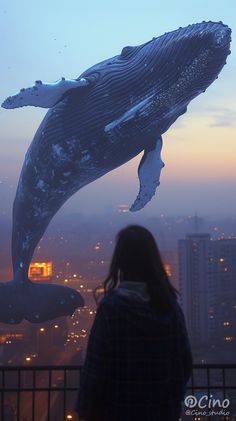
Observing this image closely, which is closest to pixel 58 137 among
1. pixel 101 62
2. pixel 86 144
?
pixel 86 144

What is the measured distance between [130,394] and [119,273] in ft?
1.15

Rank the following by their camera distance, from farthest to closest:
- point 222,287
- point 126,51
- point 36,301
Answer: point 222,287
point 36,301
point 126,51

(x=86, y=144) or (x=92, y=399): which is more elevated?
(x=86, y=144)

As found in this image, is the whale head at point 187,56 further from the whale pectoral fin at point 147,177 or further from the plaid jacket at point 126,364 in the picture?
the plaid jacket at point 126,364

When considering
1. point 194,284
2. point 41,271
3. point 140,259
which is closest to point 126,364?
point 140,259

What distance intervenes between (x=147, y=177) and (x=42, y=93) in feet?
6.01

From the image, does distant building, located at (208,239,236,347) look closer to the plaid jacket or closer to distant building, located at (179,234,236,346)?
distant building, located at (179,234,236,346)

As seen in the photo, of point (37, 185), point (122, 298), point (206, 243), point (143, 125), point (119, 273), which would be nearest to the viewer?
point (122, 298)

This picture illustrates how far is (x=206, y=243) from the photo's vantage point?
574 inches

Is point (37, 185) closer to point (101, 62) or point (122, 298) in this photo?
point (101, 62)

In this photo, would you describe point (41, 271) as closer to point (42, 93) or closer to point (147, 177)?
point (147, 177)

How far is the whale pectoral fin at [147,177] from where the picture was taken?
6562 mm

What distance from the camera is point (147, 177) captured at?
664 cm

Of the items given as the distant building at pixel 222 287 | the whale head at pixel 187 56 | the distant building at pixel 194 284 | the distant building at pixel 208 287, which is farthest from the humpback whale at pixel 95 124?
the distant building at pixel 222 287
